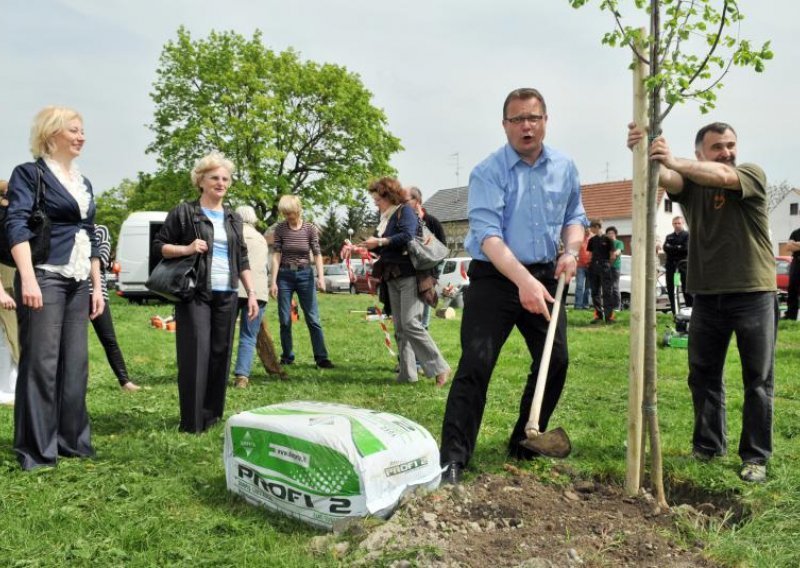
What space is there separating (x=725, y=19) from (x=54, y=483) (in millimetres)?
4003

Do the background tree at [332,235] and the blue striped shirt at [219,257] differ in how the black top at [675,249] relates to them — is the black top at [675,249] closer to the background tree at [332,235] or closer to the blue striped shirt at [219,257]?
the blue striped shirt at [219,257]

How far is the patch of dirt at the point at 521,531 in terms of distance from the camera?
106 inches

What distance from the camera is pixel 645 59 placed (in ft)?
10.9

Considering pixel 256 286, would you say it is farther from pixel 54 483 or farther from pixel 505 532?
pixel 505 532

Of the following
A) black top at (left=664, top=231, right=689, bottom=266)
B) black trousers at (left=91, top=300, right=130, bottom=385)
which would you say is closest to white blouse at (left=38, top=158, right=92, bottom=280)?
black trousers at (left=91, top=300, right=130, bottom=385)

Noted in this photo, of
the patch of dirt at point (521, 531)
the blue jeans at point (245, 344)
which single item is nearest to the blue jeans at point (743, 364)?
the patch of dirt at point (521, 531)

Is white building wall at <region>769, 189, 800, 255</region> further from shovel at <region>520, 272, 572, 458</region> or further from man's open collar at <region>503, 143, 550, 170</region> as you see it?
shovel at <region>520, 272, 572, 458</region>

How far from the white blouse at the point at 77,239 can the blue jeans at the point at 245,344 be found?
2660 mm

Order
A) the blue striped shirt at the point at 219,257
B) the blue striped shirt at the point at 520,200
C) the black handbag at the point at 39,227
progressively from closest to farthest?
the blue striped shirt at the point at 520,200 < the black handbag at the point at 39,227 < the blue striped shirt at the point at 219,257

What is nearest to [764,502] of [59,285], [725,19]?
[725,19]

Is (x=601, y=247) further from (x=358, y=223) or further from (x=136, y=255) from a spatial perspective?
(x=358, y=223)

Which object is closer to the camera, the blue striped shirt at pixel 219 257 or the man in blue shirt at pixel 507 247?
the man in blue shirt at pixel 507 247

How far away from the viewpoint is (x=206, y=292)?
487 centimetres

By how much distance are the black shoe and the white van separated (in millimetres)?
19453
